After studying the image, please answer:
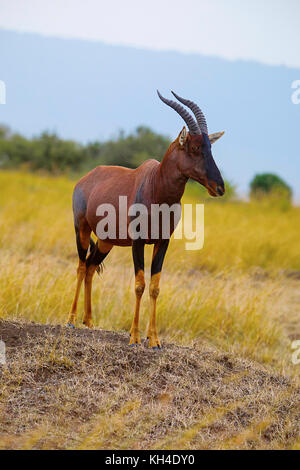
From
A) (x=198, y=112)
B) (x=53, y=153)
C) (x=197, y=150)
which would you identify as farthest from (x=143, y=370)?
(x=53, y=153)

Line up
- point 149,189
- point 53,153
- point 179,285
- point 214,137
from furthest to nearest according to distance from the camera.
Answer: point 53,153 → point 179,285 → point 149,189 → point 214,137

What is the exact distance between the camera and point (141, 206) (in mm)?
5121

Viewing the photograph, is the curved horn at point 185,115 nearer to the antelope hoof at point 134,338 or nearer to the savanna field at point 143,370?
the antelope hoof at point 134,338

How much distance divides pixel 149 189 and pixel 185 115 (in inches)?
27.8

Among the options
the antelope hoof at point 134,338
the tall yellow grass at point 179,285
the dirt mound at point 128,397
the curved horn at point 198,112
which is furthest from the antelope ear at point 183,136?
the tall yellow grass at point 179,285

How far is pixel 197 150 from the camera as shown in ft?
15.7

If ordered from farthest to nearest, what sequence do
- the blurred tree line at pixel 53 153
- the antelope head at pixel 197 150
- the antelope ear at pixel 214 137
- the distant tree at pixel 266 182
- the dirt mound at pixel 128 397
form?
the blurred tree line at pixel 53 153 → the distant tree at pixel 266 182 → the antelope ear at pixel 214 137 → the antelope head at pixel 197 150 → the dirt mound at pixel 128 397

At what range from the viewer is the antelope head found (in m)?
4.68

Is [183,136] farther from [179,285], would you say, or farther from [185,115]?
[179,285]

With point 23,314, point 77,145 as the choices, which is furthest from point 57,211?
point 77,145

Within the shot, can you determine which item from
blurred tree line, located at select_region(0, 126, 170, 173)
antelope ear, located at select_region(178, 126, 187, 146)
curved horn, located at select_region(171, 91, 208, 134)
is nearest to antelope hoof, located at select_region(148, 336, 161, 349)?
antelope ear, located at select_region(178, 126, 187, 146)

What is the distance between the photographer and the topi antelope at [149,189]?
15.6ft

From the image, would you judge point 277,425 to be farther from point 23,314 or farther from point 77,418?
point 23,314

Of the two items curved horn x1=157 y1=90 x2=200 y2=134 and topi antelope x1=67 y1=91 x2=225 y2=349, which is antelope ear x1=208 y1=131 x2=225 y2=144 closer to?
topi antelope x1=67 y1=91 x2=225 y2=349
